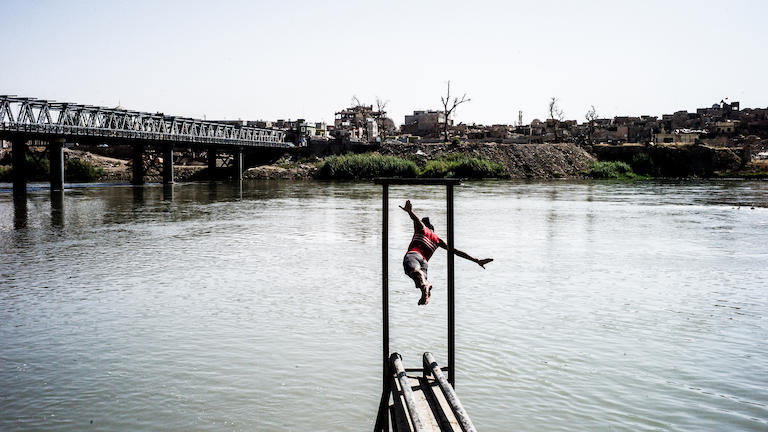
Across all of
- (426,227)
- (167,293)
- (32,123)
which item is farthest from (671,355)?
(32,123)

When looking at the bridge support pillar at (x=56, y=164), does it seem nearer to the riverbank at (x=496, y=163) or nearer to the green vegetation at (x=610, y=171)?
the riverbank at (x=496, y=163)

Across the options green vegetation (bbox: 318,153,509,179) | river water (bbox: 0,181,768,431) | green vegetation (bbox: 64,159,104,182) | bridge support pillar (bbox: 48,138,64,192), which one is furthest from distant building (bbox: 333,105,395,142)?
river water (bbox: 0,181,768,431)

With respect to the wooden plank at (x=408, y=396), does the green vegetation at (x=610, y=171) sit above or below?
above

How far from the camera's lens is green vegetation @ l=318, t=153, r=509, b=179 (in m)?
85.4

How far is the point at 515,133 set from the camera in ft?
452

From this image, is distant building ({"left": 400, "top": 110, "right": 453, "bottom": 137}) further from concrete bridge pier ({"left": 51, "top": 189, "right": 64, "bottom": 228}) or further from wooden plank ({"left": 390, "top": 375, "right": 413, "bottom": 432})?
wooden plank ({"left": 390, "top": 375, "right": 413, "bottom": 432})

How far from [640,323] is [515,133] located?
128781 millimetres

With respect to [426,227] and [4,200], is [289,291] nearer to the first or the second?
[426,227]

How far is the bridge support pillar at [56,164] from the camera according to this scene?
2194 inches

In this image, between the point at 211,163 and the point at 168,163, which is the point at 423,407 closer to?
the point at 168,163

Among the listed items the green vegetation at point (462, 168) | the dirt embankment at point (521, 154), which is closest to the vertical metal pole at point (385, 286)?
the green vegetation at point (462, 168)

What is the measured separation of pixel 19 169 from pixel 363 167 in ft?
138

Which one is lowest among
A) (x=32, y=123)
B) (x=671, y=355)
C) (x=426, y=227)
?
(x=671, y=355)

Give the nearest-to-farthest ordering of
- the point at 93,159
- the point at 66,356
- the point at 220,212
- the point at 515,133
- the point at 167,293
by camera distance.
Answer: the point at 66,356 < the point at 167,293 < the point at 220,212 < the point at 93,159 < the point at 515,133
